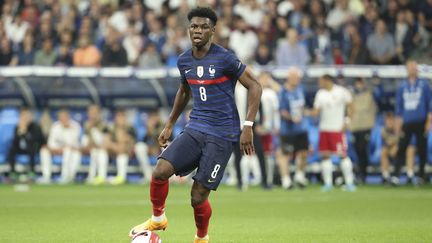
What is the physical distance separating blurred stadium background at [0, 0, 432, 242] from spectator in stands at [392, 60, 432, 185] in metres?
1.01

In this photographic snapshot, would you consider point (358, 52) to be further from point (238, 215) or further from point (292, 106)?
point (238, 215)

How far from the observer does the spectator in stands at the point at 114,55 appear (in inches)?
1083

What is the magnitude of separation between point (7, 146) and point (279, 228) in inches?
549

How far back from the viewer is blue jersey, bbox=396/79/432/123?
23.1 m

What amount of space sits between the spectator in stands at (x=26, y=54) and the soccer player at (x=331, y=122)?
9.05m

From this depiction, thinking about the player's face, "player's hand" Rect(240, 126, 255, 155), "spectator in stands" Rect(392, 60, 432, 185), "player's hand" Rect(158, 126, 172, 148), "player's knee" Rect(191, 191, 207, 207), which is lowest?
"spectator in stands" Rect(392, 60, 432, 185)

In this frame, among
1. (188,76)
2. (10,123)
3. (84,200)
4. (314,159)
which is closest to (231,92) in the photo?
(188,76)

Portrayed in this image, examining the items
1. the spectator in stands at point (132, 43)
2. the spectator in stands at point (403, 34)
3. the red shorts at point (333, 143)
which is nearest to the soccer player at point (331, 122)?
the red shorts at point (333, 143)

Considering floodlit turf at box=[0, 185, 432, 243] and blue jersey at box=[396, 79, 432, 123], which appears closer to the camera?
floodlit turf at box=[0, 185, 432, 243]

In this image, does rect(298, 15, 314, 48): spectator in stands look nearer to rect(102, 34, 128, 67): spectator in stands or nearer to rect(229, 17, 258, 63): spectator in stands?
rect(229, 17, 258, 63): spectator in stands

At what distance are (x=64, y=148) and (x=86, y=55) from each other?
3162mm

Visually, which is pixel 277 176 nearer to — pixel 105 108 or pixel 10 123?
pixel 105 108

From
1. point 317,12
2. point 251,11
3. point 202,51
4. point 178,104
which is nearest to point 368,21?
point 317,12

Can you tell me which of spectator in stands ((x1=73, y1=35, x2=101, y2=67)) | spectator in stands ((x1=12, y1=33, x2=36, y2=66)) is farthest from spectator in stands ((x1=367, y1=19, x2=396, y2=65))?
spectator in stands ((x1=12, y1=33, x2=36, y2=66))
